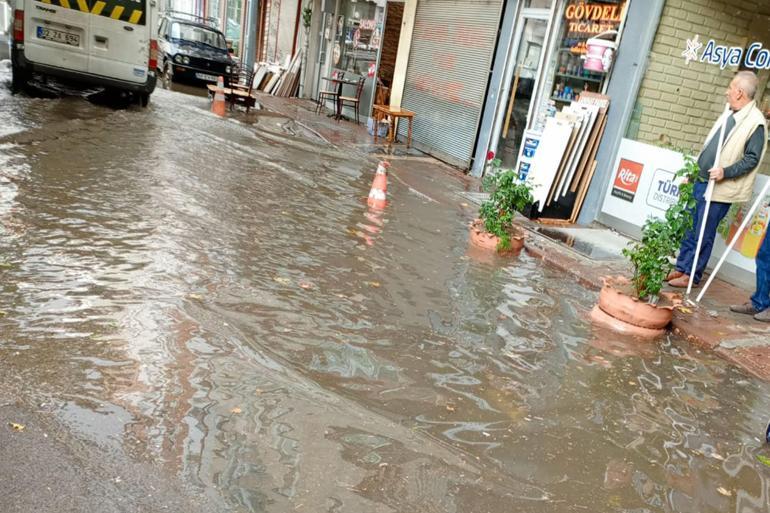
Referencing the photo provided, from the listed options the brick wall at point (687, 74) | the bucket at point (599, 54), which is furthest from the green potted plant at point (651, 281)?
the bucket at point (599, 54)

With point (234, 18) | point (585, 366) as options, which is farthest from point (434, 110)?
point (234, 18)

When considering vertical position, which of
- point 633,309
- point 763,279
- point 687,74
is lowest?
point 633,309

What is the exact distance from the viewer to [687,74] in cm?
811

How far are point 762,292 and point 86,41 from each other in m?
10.9

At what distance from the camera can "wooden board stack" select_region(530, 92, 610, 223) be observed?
8430mm

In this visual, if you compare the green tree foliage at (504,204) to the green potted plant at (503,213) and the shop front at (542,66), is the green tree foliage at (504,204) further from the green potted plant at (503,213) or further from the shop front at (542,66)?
the shop front at (542,66)

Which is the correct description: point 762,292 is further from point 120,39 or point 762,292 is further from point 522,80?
point 120,39

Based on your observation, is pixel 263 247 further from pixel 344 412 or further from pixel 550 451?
pixel 550 451

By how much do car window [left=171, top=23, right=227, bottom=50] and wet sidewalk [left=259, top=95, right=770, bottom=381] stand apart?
8.41 m

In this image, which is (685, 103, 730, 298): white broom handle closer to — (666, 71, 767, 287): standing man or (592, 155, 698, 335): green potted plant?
(666, 71, 767, 287): standing man

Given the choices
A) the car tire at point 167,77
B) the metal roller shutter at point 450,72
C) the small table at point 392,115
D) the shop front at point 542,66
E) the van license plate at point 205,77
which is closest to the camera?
the shop front at point 542,66

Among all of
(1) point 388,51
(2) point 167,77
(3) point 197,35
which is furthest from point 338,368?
(3) point 197,35

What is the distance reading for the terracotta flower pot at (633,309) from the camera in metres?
5.31

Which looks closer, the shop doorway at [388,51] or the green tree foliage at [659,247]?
the green tree foliage at [659,247]
